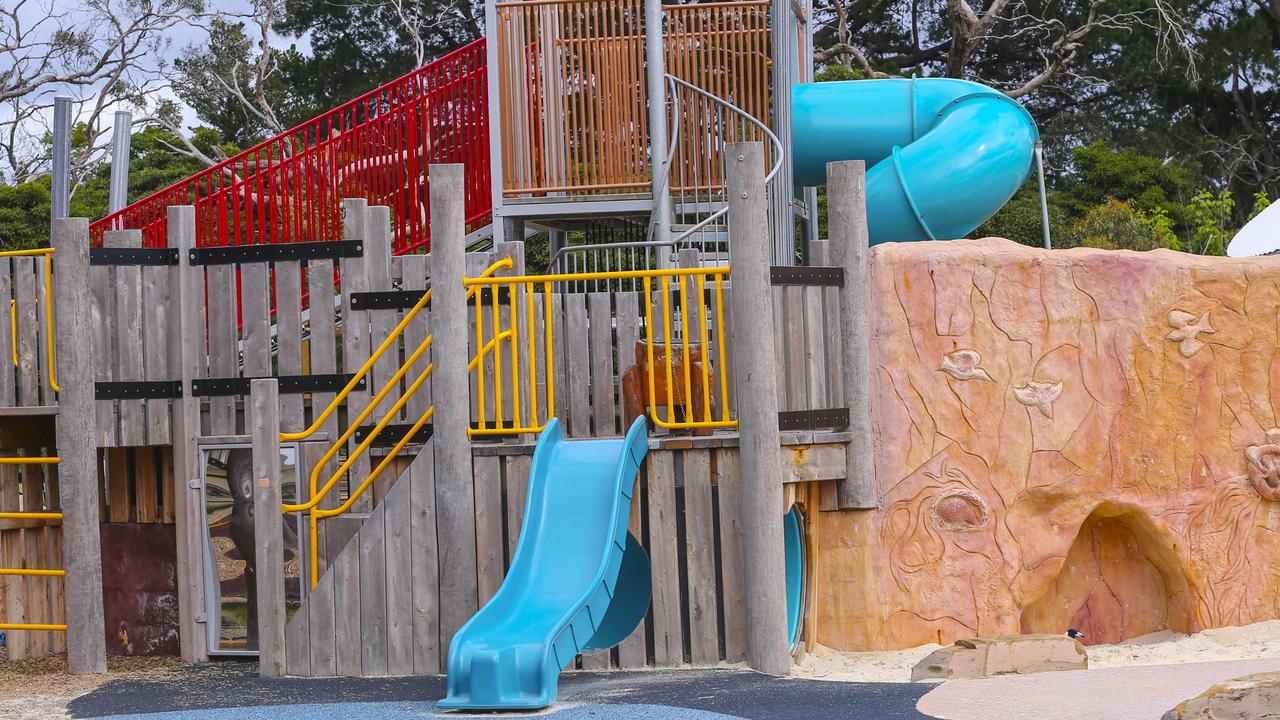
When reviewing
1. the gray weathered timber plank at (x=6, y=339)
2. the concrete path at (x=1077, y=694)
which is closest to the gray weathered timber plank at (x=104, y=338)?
the gray weathered timber plank at (x=6, y=339)

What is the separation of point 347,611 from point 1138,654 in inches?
198

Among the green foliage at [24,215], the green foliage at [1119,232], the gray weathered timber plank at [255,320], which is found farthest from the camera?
the green foliage at [24,215]

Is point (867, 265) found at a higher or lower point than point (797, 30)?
lower

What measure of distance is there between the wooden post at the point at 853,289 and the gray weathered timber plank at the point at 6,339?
5.28 m

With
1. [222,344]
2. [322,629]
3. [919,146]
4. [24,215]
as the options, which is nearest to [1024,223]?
[919,146]

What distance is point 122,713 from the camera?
738 cm

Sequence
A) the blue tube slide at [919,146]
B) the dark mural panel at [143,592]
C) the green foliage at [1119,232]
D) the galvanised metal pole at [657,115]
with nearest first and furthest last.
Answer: the dark mural panel at [143,592] < the galvanised metal pole at [657,115] < the blue tube slide at [919,146] < the green foliage at [1119,232]

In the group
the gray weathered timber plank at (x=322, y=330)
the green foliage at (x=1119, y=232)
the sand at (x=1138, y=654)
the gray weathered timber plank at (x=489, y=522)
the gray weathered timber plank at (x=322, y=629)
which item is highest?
the green foliage at (x=1119, y=232)

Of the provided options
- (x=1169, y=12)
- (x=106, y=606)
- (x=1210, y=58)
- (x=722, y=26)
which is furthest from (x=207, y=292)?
(x=1210, y=58)

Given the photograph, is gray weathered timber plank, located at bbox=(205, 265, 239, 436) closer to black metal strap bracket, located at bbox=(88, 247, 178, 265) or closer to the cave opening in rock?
black metal strap bracket, located at bbox=(88, 247, 178, 265)

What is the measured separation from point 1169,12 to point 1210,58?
200 centimetres

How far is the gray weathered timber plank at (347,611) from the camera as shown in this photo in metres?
8.22

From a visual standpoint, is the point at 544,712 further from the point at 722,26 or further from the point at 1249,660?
the point at 722,26

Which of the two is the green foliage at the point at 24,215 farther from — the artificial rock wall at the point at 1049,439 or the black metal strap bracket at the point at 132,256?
the artificial rock wall at the point at 1049,439
